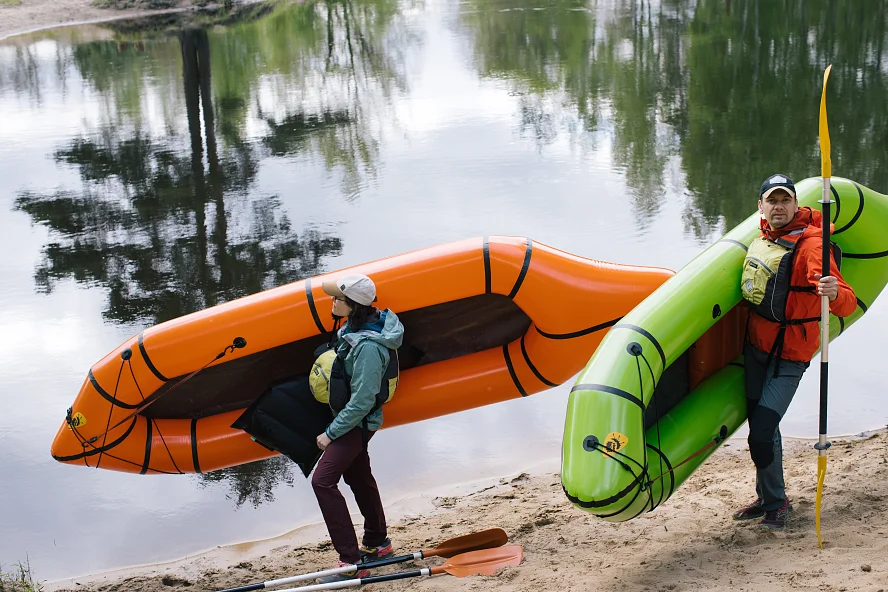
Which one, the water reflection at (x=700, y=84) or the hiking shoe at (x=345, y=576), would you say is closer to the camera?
the hiking shoe at (x=345, y=576)

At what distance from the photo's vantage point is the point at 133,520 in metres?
5.50

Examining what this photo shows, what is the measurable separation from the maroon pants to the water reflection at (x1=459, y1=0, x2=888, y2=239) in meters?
5.00

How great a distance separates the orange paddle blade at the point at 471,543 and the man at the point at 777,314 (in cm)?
113

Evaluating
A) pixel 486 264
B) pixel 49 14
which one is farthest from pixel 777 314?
pixel 49 14

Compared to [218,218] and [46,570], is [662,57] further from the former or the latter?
[46,570]

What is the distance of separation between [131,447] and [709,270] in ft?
9.76

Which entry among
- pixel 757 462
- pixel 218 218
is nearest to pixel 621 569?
pixel 757 462

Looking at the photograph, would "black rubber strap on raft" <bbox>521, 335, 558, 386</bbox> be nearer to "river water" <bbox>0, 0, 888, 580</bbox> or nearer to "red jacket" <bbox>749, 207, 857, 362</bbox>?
"river water" <bbox>0, 0, 888, 580</bbox>

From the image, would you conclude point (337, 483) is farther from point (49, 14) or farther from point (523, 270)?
point (49, 14)

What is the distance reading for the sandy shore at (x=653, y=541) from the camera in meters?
3.53

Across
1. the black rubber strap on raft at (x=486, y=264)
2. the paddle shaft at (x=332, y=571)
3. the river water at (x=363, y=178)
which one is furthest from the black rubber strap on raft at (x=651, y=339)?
the river water at (x=363, y=178)

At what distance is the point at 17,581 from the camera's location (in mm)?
4645

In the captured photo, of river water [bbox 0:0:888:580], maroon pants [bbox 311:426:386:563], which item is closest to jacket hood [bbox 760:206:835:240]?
maroon pants [bbox 311:426:386:563]

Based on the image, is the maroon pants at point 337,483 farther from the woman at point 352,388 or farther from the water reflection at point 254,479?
the water reflection at point 254,479
